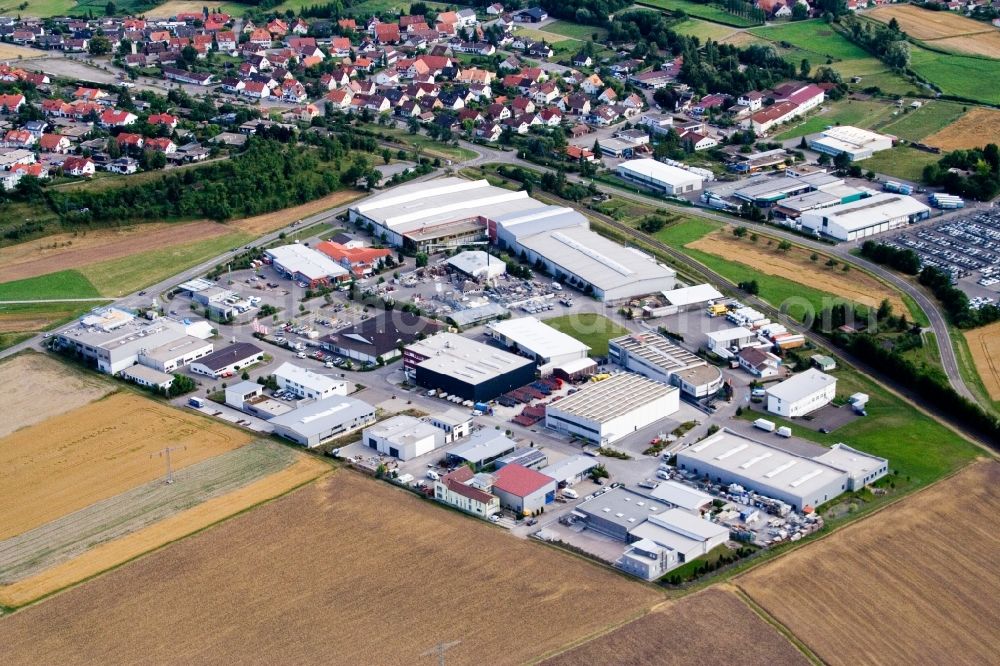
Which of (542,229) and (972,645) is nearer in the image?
(972,645)

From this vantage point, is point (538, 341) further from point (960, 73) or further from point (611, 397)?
point (960, 73)

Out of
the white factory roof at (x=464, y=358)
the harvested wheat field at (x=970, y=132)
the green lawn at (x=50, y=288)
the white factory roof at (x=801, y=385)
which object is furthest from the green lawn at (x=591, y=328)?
the harvested wheat field at (x=970, y=132)

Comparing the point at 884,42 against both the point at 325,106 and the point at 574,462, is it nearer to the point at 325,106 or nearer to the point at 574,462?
the point at 325,106

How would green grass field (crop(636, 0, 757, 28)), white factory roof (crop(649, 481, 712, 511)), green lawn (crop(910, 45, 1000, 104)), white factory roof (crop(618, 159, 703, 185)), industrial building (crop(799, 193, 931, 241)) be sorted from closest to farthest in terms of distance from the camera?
white factory roof (crop(649, 481, 712, 511))
industrial building (crop(799, 193, 931, 241))
white factory roof (crop(618, 159, 703, 185))
green lawn (crop(910, 45, 1000, 104))
green grass field (crop(636, 0, 757, 28))

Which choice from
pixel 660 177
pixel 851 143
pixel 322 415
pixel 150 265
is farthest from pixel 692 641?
pixel 851 143

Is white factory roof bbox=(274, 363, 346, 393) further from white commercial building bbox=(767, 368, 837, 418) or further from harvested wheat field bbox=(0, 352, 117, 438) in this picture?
white commercial building bbox=(767, 368, 837, 418)

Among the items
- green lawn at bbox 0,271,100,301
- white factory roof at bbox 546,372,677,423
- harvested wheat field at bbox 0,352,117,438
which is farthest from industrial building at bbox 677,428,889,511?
green lawn at bbox 0,271,100,301

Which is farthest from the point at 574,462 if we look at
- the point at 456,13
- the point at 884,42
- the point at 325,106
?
the point at 456,13
